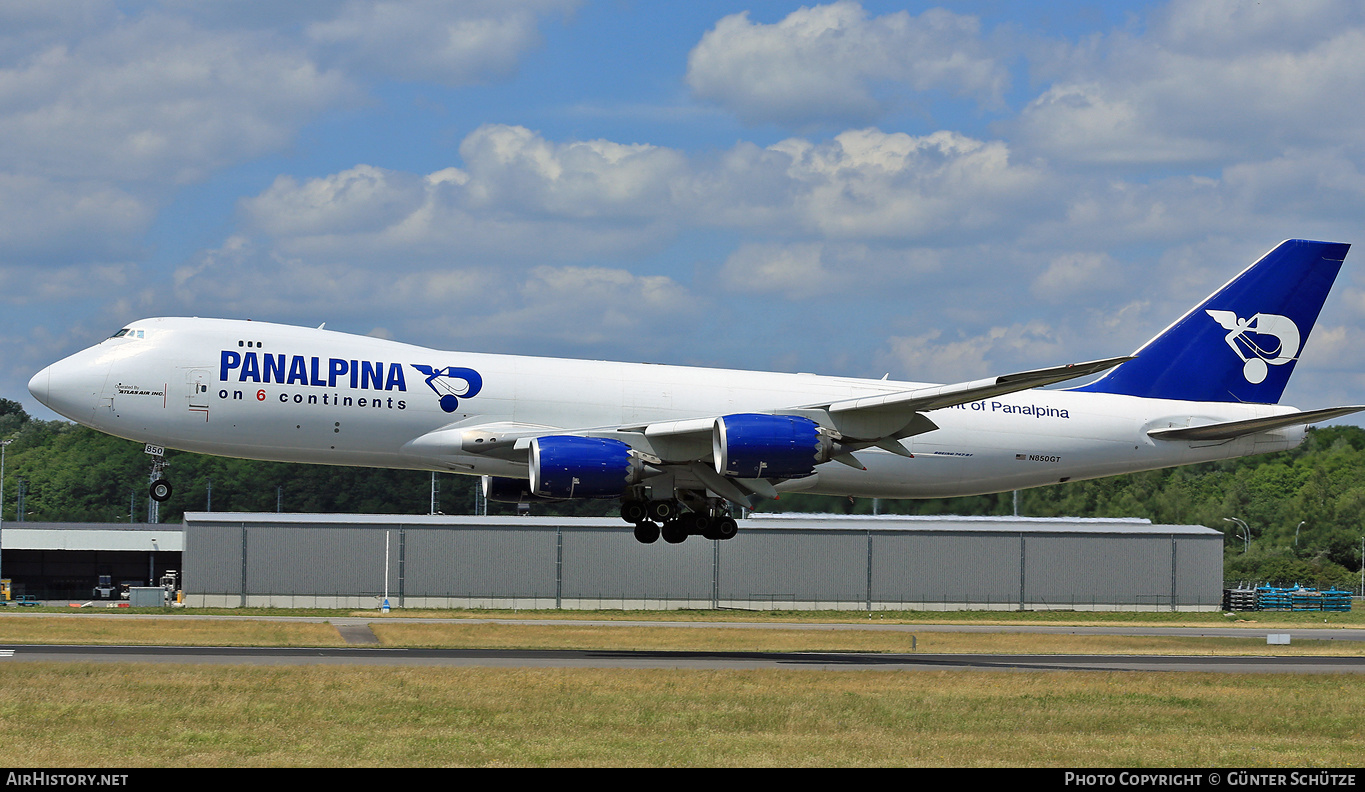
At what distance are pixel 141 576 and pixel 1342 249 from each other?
92.4 metres

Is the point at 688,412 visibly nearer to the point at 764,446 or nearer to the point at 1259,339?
the point at 764,446

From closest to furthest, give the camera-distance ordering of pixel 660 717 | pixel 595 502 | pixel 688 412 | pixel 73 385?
1. pixel 660 717
2. pixel 73 385
3. pixel 688 412
4. pixel 595 502

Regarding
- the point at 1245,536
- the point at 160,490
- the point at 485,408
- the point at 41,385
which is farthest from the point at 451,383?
the point at 1245,536

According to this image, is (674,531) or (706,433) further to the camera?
(674,531)

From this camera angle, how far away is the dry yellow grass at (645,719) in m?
23.9

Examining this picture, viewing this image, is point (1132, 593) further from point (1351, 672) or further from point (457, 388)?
point (457, 388)

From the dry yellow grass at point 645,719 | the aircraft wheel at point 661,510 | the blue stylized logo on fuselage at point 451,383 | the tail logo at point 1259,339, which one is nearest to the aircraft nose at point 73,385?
the dry yellow grass at point 645,719

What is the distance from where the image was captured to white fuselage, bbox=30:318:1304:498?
34938 millimetres

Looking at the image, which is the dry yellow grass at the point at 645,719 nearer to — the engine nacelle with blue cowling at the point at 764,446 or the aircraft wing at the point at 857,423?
the engine nacelle with blue cowling at the point at 764,446

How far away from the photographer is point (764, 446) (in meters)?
34.9

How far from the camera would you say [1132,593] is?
3300 inches

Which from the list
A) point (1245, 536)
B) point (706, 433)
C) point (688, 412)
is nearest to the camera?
point (706, 433)

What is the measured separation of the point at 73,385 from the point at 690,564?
4814 centimetres
